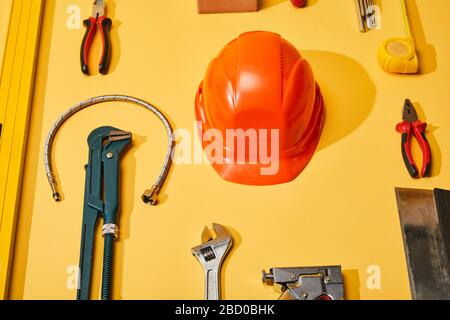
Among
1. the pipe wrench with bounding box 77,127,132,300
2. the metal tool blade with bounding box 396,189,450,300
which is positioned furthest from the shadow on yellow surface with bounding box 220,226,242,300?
the metal tool blade with bounding box 396,189,450,300

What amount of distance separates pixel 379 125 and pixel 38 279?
2.81 ft

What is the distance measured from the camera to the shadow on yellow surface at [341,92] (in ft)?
4.00

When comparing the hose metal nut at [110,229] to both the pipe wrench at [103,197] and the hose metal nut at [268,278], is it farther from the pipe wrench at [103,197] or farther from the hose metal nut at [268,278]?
the hose metal nut at [268,278]

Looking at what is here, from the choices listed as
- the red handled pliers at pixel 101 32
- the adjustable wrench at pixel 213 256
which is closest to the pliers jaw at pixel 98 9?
the red handled pliers at pixel 101 32

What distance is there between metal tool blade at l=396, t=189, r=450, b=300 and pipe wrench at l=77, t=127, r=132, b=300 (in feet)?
2.05

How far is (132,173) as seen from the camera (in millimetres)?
1179

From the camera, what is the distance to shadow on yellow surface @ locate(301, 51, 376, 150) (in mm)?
1220

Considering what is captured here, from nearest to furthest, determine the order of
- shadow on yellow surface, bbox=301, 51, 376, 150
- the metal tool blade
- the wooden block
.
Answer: the metal tool blade, shadow on yellow surface, bbox=301, 51, 376, 150, the wooden block

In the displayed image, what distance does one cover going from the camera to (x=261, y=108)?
1071 millimetres

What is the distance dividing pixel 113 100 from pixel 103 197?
0.27 metres

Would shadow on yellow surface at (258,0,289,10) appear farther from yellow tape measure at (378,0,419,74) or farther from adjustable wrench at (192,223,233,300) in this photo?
adjustable wrench at (192,223,233,300)

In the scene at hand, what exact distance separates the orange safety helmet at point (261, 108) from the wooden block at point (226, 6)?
0.27 meters
